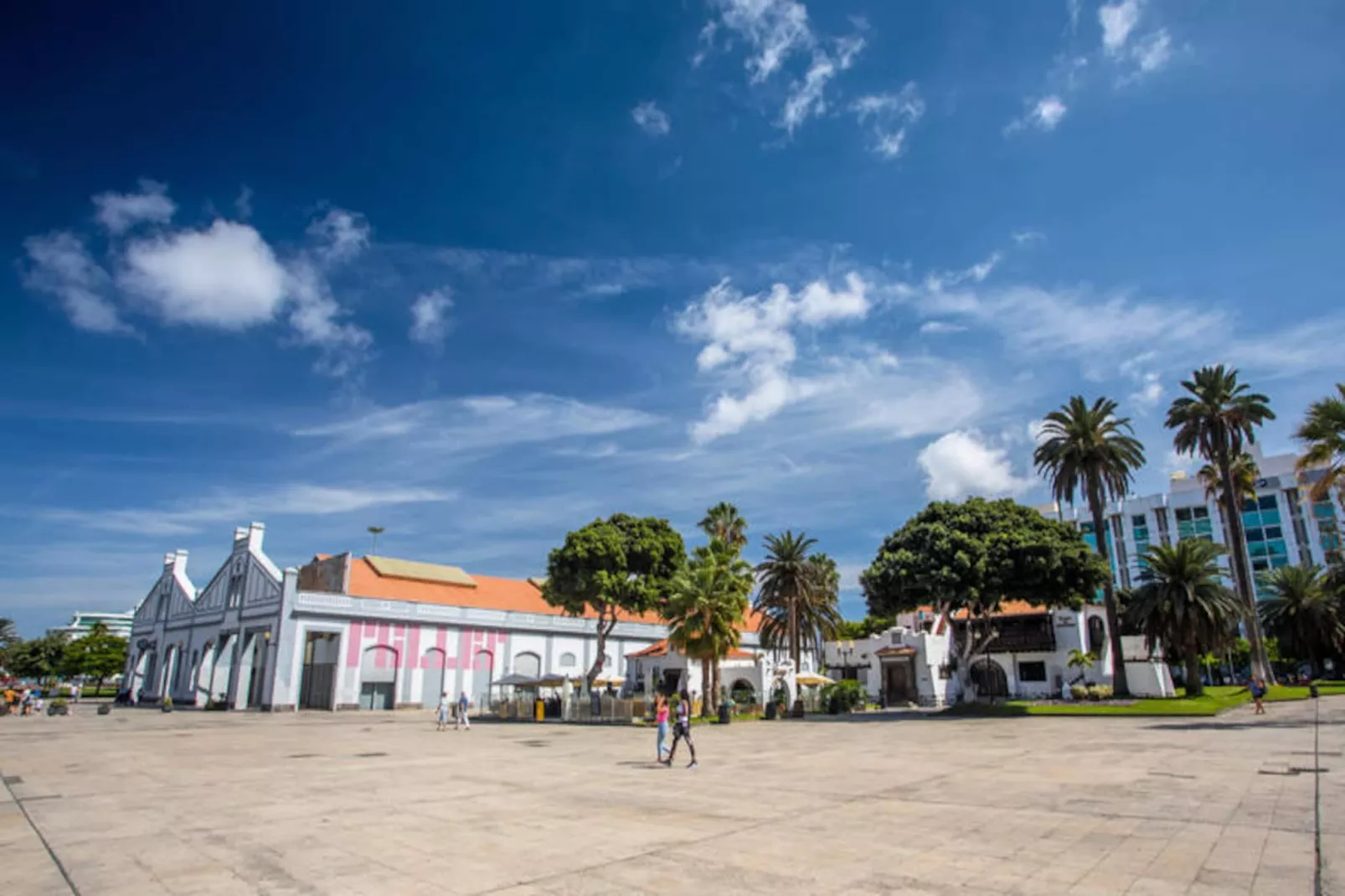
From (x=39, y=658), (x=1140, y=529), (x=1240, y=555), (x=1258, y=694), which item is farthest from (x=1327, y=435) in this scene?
(x=39, y=658)

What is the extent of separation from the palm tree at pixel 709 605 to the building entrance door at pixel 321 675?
89.2ft

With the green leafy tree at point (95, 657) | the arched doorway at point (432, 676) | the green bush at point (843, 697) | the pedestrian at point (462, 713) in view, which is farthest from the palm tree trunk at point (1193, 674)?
the green leafy tree at point (95, 657)

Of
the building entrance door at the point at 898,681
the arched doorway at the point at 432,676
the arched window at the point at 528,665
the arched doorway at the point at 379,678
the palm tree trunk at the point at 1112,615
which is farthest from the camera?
the arched window at the point at 528,665

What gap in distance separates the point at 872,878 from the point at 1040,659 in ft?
175

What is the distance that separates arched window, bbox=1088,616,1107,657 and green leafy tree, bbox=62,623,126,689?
98.8 metres

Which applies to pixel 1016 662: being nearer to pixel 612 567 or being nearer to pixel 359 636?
pixel 612 567

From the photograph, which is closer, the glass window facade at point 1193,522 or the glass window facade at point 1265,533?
the glass window facade at point 1265,533

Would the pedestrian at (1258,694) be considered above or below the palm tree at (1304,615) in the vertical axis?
below

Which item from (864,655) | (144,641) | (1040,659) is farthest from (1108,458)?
(144,641)

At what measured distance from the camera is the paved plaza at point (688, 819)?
8.34 metres

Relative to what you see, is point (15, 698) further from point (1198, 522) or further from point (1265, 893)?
point (1198, 522)

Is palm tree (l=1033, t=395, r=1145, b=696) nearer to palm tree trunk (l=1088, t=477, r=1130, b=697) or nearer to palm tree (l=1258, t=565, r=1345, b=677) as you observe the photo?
palm tree trunk (l=1088, t=477, r=1130, b=697)

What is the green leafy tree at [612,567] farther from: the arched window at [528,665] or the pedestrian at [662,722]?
the pedestrian at [662,722]

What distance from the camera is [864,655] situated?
61.6 m
